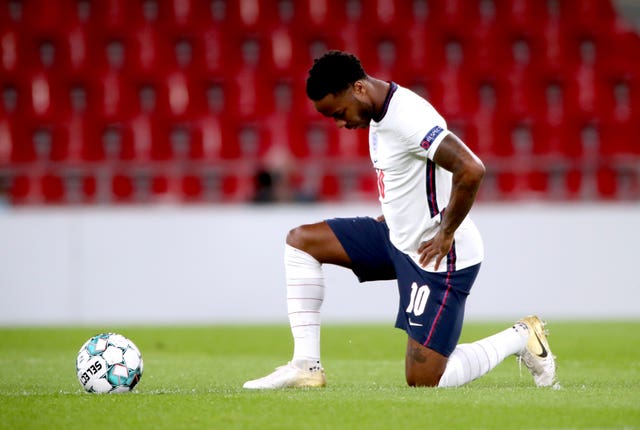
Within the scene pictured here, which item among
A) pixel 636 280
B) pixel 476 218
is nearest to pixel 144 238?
pixel 476 218

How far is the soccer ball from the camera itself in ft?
18.4

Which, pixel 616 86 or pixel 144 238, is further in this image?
pixel 616 86

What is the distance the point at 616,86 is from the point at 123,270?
8.57 meters

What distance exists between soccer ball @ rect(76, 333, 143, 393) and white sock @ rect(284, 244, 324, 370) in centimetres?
88

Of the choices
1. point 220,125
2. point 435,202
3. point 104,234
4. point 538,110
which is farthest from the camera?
point 538,110

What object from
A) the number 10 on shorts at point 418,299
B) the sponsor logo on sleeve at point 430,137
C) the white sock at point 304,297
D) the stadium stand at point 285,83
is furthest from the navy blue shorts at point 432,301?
the stadium stand at point 285,83

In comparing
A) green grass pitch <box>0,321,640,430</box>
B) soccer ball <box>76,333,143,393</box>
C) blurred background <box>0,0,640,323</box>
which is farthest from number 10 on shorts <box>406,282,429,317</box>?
blurred background <box>0,0,640,323</box>

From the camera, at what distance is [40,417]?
4.70 metres

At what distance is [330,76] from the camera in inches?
216

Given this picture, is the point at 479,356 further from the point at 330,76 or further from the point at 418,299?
the point at 330,76

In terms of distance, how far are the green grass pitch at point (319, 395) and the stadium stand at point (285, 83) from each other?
4.90m

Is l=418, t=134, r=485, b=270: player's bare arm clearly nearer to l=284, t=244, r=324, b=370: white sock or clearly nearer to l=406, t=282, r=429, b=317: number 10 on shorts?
l=406, t=282, r=429, b=317: number 10 on shorts

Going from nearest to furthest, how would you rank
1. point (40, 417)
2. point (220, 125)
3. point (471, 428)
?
1. point (471, 428)
2. point (40, 417)
3. point (220, 125)

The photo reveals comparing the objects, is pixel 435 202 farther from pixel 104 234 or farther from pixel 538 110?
pixel 538 110
